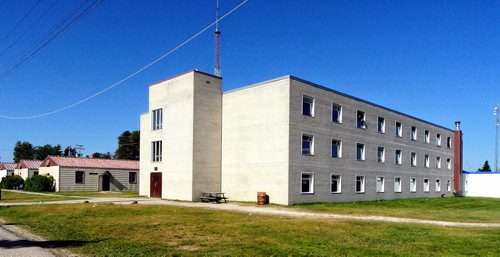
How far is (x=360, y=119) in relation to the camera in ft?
126

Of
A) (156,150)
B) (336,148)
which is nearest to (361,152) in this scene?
(336,148)

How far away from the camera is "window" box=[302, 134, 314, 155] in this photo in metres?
31.7

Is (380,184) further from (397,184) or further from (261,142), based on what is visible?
(261,142)

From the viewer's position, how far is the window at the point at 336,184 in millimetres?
34469

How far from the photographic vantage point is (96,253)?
10.4 metres

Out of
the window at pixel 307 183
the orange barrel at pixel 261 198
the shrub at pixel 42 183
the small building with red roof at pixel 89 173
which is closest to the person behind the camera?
the orange barrel at pixel 261 198

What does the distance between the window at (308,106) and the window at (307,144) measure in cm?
171

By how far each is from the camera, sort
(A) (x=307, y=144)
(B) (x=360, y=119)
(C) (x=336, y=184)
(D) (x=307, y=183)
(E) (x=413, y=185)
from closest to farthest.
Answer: (D) (x=307, y=183), (A) (x=307, y=144), (C) (x=336, y=184), (B) (x=360, y=119), (E) (x=413, y=185)

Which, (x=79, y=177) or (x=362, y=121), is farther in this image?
(x=79, y=177)

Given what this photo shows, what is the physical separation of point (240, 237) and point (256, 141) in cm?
1921

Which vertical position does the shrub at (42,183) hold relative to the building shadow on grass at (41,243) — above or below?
below

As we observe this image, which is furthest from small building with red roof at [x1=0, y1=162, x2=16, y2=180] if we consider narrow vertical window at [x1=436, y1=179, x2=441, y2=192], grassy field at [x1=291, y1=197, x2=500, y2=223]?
narrow vertical window at [x1=436, y1=179, x2=441, y2=192]

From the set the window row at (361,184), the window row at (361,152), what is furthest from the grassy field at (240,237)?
the window row at (361,152)

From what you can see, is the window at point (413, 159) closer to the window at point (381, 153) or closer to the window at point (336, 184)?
the window at point (381, 153)
